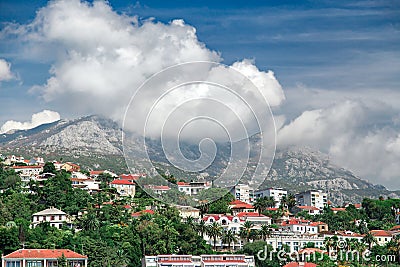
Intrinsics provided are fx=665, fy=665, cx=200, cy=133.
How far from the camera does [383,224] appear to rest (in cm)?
5156

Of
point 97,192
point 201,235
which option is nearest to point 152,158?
point 201,235

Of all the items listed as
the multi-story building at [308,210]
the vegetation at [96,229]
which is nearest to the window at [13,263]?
the vegetation at [96,229]

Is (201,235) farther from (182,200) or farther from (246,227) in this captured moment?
(182,200)

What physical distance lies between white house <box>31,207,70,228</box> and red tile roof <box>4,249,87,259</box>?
6879 millimetres

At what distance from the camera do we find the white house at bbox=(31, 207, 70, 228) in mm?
40594

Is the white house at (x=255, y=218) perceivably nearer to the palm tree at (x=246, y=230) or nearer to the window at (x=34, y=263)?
the palm tree at (x=246, y=230)

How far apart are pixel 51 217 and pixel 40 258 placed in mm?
8440

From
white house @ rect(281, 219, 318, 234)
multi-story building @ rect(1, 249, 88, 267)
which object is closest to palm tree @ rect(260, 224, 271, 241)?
white house @ rect(281, 219, 318, 234)

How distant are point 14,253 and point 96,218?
859 centimetres

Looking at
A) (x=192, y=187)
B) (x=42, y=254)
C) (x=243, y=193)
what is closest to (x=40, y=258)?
(x=42, y=254)

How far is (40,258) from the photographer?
32.8 m

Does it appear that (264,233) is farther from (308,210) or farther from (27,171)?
(27,171)

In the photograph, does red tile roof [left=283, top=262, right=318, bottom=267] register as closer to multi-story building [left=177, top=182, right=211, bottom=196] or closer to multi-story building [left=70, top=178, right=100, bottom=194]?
multi-story building [left=177, top=182, right=211, bottom=196]

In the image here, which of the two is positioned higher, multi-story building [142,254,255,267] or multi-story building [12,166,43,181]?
multi-story building [12,166,43,181]
